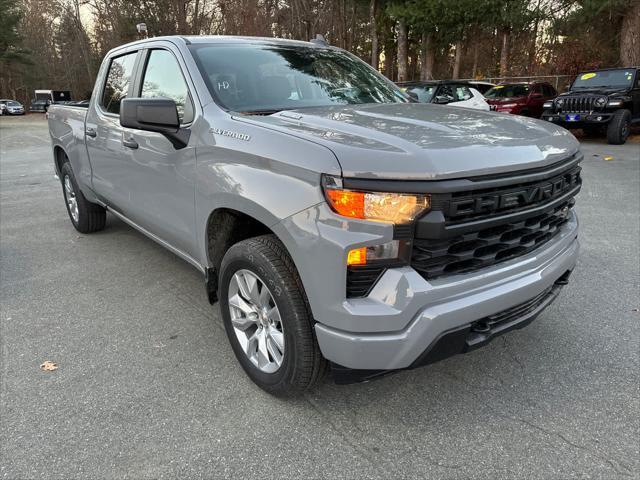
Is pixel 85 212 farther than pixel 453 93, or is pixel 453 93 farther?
pixel 453 93

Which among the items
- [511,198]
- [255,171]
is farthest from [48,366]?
[511,198]

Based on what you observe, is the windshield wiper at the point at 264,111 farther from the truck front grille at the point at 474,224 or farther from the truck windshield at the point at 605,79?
the truck windshield at the point at 605,79

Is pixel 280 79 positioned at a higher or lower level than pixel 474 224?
higher

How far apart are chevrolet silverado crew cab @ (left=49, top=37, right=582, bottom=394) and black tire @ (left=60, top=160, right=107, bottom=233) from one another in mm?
2311

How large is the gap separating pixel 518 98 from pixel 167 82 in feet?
46.9

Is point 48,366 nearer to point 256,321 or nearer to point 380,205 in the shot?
point 256,321

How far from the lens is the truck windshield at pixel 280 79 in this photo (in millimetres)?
3010

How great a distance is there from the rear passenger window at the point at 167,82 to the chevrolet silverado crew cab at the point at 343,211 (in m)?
0.02

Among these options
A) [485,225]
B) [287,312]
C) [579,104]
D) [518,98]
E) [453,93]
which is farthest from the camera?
[518,98]

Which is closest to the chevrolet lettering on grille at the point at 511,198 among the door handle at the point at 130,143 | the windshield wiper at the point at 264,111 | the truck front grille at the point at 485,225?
the truck front grille at the point at 485,225

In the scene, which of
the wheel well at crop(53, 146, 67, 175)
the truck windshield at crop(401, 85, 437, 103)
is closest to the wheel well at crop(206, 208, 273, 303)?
the wheel well at crop(53, 146, 67, 175)

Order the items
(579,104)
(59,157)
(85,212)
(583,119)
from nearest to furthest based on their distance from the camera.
→ (85,212), (59,157), (583,119), (579,104)

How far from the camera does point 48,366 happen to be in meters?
2.94

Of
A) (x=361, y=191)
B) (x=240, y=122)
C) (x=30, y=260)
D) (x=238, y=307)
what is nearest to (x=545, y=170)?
(x=361, y=191)
